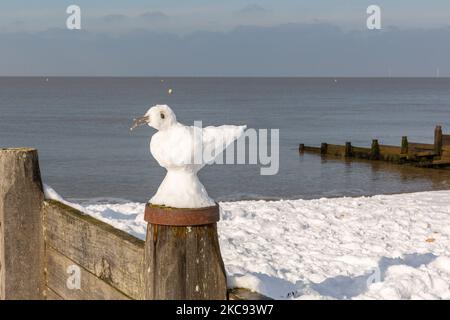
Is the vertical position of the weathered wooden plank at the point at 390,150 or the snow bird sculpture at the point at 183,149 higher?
the snow bird sculpture at the point at 183,149

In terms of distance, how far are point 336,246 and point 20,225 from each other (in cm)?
585

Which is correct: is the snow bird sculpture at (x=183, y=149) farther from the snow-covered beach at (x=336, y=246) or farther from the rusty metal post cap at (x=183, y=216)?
the snow-covered beach at (x=336, y=246)

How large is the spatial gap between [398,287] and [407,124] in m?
68.2

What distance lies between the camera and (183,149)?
9.23 ft

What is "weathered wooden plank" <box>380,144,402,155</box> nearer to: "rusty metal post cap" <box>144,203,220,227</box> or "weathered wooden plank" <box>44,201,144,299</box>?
"weathered wooden plank" <box>44,201,144,299</box>

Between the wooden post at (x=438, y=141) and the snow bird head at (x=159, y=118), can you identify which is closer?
A: the snow bird head at (x=159, y=118)

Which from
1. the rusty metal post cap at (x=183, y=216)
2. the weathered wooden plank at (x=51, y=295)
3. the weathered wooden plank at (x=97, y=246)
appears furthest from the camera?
the weathered wooden plank at (x=51, y=295)

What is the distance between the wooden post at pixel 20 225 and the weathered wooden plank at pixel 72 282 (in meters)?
0.11

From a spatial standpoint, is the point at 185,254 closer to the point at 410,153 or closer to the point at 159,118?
the point at 159,118

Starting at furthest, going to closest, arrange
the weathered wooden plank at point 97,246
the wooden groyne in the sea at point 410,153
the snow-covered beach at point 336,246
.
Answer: the wooden groyne in the sea at point 410,153, the snow-covered beach at point 336,246, the weathered wooden plank at point 97,246

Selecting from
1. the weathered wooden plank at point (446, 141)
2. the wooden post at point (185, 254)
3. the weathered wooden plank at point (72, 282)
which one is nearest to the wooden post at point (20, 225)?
the weathered wooden plank at point (72, 282)

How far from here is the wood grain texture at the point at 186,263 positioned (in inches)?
111

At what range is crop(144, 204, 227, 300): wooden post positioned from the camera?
9.21 feet

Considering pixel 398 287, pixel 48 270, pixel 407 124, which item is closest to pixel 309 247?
pixel 398 287
